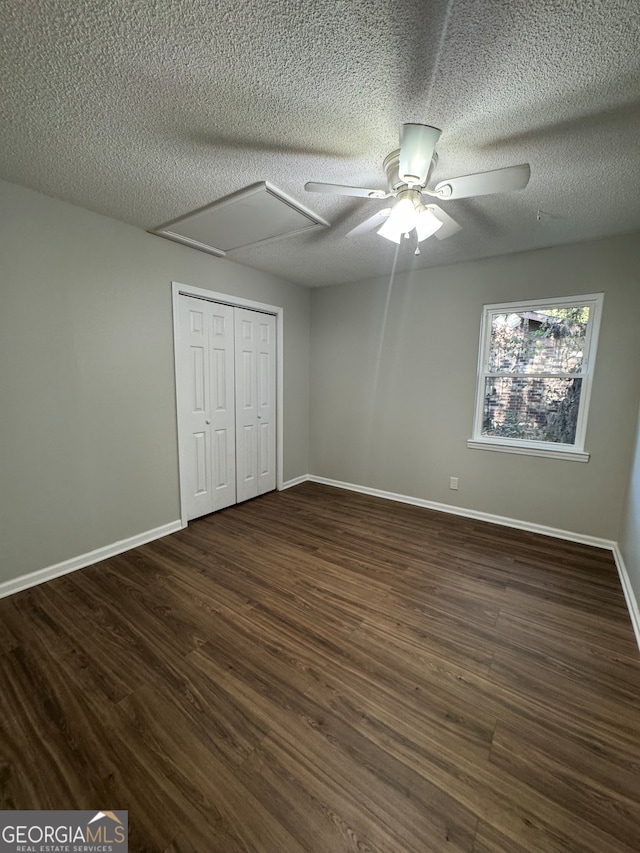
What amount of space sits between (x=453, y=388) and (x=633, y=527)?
5.74 feet

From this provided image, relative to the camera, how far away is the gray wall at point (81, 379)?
2.09m

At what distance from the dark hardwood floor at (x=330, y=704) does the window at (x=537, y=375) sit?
110cm

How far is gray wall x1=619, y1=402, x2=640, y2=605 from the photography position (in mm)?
2102

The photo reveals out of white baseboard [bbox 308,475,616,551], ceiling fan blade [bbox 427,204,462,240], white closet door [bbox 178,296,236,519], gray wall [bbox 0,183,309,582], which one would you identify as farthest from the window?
gray wall [bbox 0,183,309,582]

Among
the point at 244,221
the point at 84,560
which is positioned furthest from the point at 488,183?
the point at 84,560

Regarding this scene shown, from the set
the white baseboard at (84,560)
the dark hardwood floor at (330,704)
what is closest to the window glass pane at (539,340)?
the dark hardwood floor at (330,704)

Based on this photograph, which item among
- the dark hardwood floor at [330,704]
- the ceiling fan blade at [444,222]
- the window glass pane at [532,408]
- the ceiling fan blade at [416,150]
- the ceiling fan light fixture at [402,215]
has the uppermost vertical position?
the ceiling fan blade at [416,150]

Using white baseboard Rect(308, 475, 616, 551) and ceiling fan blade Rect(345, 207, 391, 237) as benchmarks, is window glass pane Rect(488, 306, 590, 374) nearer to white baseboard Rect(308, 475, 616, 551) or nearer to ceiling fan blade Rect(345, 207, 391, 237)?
white baseboard Rect(308, 475, 616, 551)

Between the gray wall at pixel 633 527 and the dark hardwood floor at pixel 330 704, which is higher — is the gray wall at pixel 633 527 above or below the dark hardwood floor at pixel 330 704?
above

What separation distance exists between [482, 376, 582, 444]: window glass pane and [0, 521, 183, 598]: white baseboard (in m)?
3.20

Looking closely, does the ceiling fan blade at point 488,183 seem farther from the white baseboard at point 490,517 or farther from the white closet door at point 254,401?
the white baseboard at point 490,517

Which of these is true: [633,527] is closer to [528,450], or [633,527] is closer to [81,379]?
[528,450]

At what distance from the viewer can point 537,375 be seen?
Result: 3.01 meters

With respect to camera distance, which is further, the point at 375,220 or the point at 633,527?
the point at 633,527
